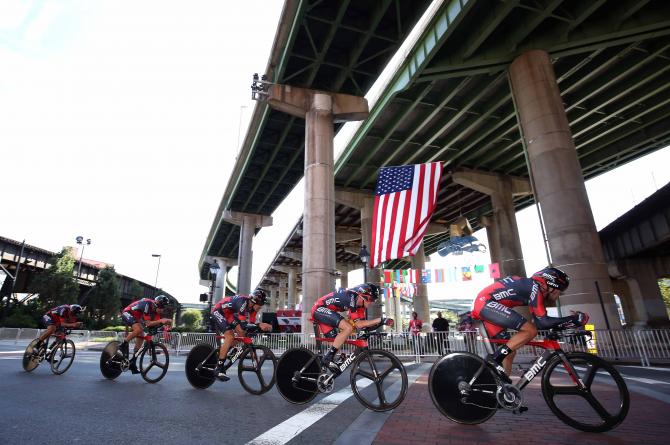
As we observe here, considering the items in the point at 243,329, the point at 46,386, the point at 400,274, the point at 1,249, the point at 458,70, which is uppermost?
the point at 458,70

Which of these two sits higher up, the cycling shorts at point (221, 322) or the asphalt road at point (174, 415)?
the cycling shorts at point (221, 322)

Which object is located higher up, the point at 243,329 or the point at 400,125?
the point at 400,125

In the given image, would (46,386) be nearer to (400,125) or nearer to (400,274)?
(400,125)

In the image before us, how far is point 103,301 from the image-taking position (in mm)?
46875

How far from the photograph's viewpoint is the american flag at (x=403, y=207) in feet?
60.2

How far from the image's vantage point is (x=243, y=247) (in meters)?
43.6

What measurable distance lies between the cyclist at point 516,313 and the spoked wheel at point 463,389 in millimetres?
236

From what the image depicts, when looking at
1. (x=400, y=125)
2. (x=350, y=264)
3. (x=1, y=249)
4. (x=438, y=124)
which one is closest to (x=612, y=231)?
(x=438, y=124)

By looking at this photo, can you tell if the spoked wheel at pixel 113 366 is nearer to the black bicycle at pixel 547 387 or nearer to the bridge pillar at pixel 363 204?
the black bicycle at pixel 547 387

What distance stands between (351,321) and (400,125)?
77.7 ft

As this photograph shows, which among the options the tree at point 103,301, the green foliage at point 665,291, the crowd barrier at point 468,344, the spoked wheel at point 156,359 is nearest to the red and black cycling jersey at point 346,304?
the crowd barrier at point 468,344

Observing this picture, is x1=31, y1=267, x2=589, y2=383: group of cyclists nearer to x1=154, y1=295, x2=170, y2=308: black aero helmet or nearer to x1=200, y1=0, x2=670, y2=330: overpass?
x1=154, y1=295, x2=170, y2=308: black aero helmet

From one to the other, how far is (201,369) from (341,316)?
332cm

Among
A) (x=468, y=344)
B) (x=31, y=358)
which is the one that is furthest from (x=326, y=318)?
(x=468, y=344)
